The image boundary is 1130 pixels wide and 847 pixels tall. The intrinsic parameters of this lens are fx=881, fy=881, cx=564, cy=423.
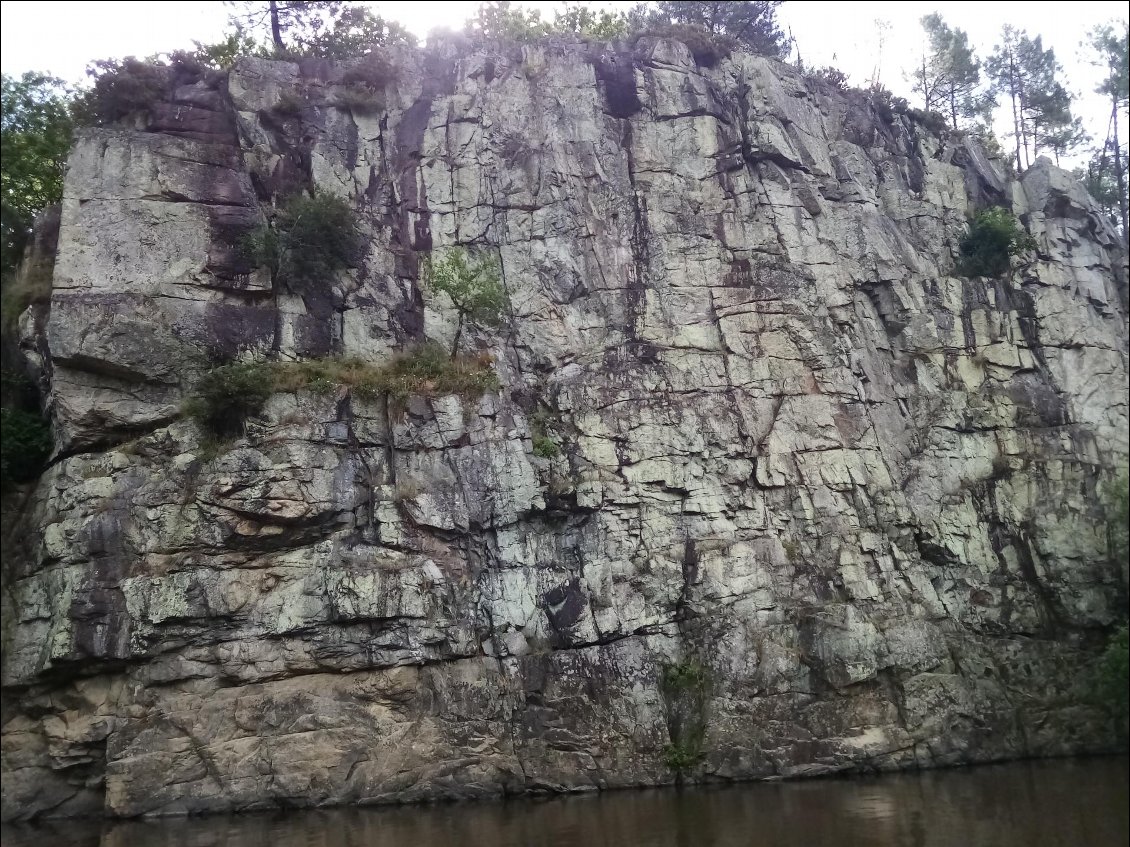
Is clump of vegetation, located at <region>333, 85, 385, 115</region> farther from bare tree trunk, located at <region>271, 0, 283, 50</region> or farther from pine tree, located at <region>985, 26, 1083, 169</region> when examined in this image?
pine tree, located at <region>985, 26, 1083, 169</region>

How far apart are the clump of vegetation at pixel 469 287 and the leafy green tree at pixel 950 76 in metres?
22.5

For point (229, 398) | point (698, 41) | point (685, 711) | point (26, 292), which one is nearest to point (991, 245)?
point (698, 41)

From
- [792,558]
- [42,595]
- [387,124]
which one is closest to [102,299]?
[42,595]

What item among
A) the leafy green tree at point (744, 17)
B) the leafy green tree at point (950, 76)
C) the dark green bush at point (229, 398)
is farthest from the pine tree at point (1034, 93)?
the dark green bush at point (229, 398)

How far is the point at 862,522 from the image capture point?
24.4 m

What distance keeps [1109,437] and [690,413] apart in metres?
13.9

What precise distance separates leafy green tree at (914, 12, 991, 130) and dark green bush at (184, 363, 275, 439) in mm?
29990

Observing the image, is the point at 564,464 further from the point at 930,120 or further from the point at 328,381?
the point at 930,120

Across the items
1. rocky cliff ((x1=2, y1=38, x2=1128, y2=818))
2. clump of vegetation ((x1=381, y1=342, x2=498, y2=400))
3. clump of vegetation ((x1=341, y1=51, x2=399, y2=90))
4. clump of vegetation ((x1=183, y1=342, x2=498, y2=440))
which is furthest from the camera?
clump of vegetation ((x1=341, y1=51, x2=399, y2=90))

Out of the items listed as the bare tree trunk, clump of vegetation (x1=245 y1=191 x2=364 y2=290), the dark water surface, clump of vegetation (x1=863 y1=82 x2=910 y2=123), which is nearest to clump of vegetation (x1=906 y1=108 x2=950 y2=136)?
clump of vegetation (x1=863 y1=82 x2=910 y2=123)

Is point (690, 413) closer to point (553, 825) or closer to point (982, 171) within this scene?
point (553, 825)

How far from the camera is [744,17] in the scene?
3750 centimetres

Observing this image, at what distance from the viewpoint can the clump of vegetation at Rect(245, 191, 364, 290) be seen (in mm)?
24906

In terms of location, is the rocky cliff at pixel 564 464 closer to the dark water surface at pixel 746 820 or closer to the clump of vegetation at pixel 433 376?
the clump of vegetation at pixel 433 376
